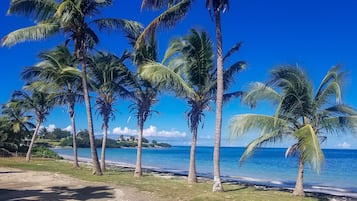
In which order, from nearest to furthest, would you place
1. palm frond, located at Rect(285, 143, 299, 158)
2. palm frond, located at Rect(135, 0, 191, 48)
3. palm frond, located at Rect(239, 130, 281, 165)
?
palm frond, located at Rect(285, 143, 299, 158) < palm frond, located at Rect(239, 130, 281, 165) < palm frond, located at Rect(135, 0, 191, 48)

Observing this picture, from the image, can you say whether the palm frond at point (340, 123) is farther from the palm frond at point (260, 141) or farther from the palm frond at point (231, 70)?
the palm frond at point (231, 70)

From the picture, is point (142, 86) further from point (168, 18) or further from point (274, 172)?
point (274, 172)

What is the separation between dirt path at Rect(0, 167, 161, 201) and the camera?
402 inches

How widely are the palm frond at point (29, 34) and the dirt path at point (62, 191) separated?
6.36m

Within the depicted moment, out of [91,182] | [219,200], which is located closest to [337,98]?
[219,200]

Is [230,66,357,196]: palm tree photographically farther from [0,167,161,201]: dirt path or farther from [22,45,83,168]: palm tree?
[22,45,83,168]: palm tree

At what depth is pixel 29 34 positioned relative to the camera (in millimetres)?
16609

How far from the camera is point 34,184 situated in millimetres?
12805

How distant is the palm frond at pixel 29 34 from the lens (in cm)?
1645

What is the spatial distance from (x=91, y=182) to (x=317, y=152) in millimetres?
8384

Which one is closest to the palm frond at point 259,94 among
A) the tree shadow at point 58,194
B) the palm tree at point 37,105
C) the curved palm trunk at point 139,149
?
the tree shadow at point 58,194

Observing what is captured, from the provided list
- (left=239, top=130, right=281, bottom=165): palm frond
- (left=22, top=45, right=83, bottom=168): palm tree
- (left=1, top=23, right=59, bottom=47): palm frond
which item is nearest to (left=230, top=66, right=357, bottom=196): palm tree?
(left=239, top=130, right=281, bottom=165): palm frond

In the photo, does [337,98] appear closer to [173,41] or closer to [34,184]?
[173,41]

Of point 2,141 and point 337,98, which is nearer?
point 337,98
